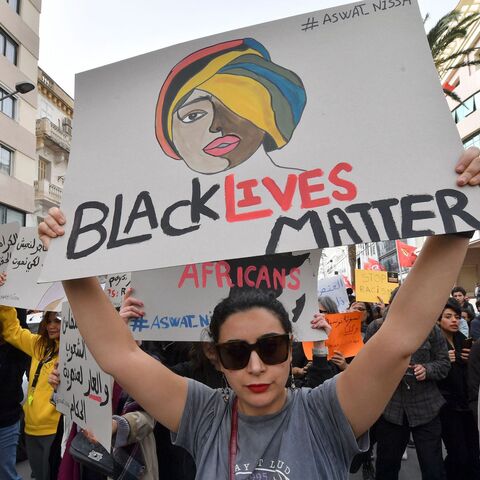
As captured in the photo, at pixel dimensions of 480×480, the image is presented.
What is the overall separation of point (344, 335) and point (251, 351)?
2872mm

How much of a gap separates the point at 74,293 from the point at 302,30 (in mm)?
1168

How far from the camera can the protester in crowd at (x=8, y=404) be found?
3.58 meters

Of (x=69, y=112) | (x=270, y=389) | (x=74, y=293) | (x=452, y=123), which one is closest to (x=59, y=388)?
(x=74, y=293)

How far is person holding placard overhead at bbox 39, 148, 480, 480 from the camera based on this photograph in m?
1.30

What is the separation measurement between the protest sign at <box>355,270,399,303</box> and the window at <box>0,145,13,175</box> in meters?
15.6

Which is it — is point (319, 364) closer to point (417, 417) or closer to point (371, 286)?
point (417, 417)

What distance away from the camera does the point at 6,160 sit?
712 inches

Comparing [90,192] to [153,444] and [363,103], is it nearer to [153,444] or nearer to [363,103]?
[363,103]

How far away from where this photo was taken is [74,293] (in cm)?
155

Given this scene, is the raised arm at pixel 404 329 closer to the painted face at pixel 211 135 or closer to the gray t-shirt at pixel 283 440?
the gray t-shirt at pixel 283 440

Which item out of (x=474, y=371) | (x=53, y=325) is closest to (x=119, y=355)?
(x=53, y=325)

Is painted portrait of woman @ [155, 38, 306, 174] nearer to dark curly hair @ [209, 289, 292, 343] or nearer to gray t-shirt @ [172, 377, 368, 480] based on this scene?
dark curly hair @ [209, 289, 292, 343]

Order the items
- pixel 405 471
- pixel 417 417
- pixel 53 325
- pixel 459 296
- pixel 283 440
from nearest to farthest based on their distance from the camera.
Answer: 1. pixel 283 440
2. pixel 53 325
3. pixel 417 417
4. pixel 405 471
5. pixel 459 296

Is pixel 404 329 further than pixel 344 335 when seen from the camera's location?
No
